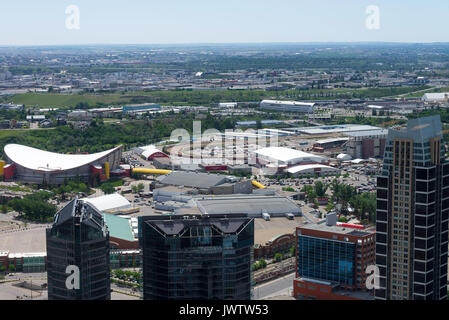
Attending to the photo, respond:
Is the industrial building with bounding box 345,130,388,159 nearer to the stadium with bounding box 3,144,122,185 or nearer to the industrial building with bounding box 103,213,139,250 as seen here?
the stadium with bounding box 3,144,122,185

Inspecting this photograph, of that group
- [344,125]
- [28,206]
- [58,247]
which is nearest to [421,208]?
[58,247]

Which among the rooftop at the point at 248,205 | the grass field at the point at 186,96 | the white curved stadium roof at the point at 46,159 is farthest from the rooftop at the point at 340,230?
the grass field at the point at 186,96

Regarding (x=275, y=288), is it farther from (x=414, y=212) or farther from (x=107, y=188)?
(x=107, y=188)

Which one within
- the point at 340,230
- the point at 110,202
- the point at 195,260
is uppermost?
the point at 195,260

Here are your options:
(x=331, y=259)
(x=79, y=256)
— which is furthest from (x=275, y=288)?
(x=79, y=256)

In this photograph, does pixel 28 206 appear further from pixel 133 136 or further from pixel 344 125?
pixel 344 125
